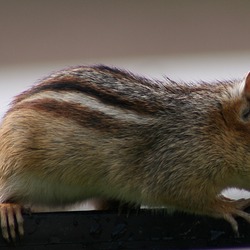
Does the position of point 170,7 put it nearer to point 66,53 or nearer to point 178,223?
point 66,53

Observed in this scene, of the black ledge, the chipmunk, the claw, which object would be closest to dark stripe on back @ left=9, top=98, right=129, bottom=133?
the chipmunk

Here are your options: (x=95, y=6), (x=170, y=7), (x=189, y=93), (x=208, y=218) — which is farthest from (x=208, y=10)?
(x=208, y=218)

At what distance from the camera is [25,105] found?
3328 mm

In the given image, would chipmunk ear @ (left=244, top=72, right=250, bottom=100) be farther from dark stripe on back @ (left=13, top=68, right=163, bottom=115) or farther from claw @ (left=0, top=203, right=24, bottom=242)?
claw @ (left=0, top=203, right=24, bottom=242)

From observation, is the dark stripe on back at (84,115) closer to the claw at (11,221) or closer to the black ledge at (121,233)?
the claw at (11,221)

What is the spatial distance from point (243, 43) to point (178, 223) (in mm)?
1893

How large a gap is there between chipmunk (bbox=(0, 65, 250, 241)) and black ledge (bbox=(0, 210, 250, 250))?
305 mm

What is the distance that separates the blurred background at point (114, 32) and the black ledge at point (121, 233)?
1844 millimetres

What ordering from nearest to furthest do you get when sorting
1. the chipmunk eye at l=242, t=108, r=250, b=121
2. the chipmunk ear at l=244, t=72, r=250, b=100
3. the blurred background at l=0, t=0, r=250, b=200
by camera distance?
1. the chipmunk ear at l=244, t=72, r=250, b=100
2. the chipmunk eye at l=242, t=108, r=250, b=121
3. the blurred background at l=0, t=0, r=250, b=200

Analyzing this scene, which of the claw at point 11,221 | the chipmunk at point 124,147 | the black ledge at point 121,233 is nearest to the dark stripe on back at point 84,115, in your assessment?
the chipmunk at point 124,147

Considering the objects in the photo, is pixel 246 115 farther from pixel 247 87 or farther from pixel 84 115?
pixel 84 115

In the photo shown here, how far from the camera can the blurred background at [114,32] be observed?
4660 millimetres

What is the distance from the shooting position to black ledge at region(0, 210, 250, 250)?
2.76 metres

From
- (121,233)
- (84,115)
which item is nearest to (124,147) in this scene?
(84,115)
